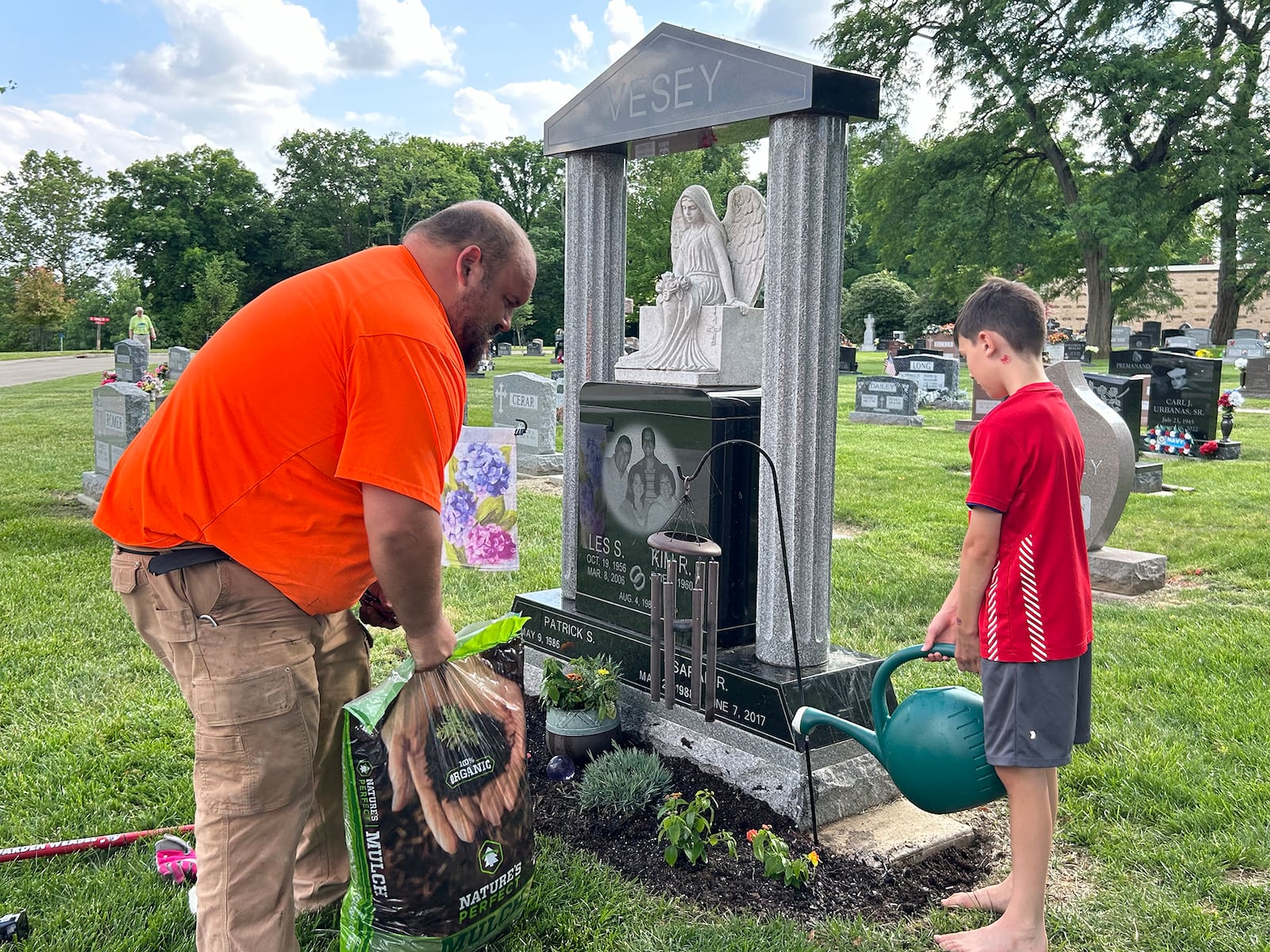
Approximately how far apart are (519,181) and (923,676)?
199 ft

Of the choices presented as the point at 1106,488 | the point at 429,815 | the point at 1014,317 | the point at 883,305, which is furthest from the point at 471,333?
the point at 883,305

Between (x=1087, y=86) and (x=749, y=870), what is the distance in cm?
2996

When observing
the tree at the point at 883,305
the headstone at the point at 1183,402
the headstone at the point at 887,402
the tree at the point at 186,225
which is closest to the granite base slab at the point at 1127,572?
the headstone at the point at 1183,402

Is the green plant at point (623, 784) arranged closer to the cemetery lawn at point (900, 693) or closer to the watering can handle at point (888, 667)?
the cemetery lawn at point (900, 693)

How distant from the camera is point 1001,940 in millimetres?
2713

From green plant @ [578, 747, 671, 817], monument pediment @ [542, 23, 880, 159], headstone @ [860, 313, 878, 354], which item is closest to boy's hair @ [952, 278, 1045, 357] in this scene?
monument pediment @ [542, 23, 880, 159]

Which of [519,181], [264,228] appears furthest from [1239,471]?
[519,181]

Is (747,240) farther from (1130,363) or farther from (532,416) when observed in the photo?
(1130,363)

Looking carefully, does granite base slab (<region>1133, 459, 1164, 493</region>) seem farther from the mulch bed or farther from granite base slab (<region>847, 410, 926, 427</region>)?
the mulch bed

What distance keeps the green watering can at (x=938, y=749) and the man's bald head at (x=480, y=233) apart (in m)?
1.62

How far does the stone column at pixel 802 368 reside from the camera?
3.59 meters

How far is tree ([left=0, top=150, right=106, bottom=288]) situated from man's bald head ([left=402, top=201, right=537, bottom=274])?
63.6m

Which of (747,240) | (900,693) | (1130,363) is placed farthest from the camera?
(1130,363)

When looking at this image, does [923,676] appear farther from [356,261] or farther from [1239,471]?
[1239,471]
